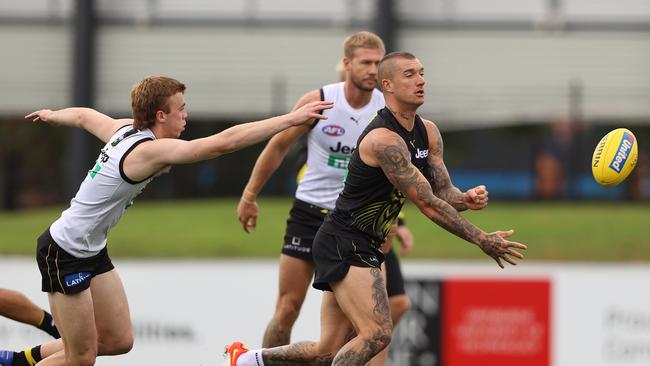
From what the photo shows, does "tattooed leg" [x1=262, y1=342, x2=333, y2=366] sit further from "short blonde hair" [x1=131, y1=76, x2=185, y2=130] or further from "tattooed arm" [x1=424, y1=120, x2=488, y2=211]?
"short blonde hair" [x1=131, y1=76, x2=185, y2=130]

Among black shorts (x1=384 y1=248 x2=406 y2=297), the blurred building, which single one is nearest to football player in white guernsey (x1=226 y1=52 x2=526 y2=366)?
black shorts (x1=384 y1=248 x2=406 y2=297)

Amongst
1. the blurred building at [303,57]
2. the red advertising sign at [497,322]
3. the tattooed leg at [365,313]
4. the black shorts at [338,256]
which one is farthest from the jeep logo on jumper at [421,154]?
the blurred building at [303,57]

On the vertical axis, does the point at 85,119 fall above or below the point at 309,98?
below

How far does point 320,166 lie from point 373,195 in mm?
1379

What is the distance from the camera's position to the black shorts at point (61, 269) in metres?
7.05

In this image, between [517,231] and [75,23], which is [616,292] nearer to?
[517,231]

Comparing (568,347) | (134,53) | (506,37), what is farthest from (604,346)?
(134,53)

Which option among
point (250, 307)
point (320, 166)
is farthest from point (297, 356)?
point (250, 307)

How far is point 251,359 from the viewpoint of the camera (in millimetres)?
7770

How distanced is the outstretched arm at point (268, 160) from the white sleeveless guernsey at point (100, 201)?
1.37 meters

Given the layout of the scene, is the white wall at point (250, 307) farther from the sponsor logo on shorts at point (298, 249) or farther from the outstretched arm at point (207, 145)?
the outstretched arm at point (207, 145)

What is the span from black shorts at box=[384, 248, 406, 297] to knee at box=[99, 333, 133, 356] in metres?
2.05

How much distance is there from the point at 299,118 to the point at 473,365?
5.48m

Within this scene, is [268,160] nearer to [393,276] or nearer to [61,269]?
[393,276]
